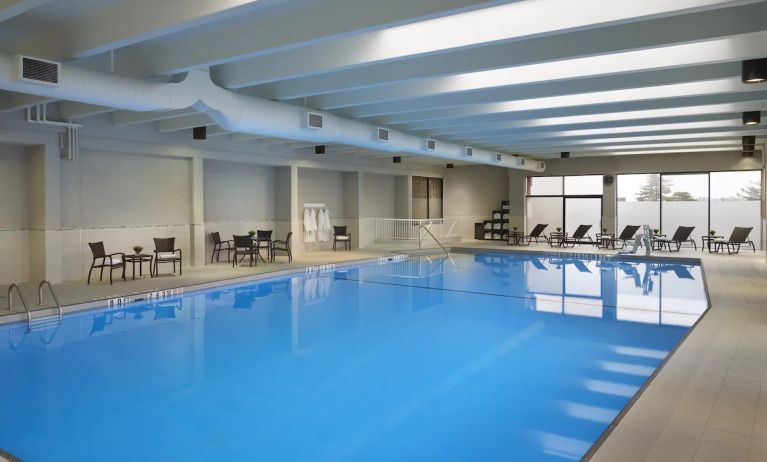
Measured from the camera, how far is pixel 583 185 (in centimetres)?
1680

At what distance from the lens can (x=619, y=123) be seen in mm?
9516

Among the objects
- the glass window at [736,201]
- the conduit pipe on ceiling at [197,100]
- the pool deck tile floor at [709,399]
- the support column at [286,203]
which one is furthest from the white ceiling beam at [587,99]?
the glass window at [736,201]

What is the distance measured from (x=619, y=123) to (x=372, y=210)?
27.9 feet

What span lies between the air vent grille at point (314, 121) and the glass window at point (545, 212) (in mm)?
11395

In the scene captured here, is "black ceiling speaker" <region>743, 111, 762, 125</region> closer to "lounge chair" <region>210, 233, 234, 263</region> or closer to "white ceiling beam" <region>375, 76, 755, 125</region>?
"white ceiling beam" <region>375, 76, 755, 125</region>

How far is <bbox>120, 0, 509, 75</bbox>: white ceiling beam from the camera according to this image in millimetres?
3828

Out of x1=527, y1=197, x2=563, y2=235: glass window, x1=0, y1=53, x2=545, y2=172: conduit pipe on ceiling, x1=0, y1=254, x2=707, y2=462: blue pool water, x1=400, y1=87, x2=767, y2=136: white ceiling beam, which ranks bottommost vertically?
x1=0, y1=254, x2=707, y2=462: blue pool water

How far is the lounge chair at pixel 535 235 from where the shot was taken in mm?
16266

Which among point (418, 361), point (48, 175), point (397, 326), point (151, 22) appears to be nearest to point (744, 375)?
point (418, 361)

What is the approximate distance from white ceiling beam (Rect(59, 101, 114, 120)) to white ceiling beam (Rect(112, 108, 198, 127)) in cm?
54

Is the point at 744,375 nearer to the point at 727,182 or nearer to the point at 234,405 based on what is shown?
the point at 234,405

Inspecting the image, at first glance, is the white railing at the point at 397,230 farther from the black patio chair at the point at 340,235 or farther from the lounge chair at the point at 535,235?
the lounge chair at the point at 535,235

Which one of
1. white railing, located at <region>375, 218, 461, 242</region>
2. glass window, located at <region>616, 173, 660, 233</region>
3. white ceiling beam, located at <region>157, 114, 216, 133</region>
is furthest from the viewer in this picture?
white railing, located at <region>375, 218, 461, 242</region>

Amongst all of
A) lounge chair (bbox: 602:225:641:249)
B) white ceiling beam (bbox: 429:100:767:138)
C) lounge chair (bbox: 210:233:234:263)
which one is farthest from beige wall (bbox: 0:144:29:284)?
lounge chair (bbox: 602:225:641:249)
